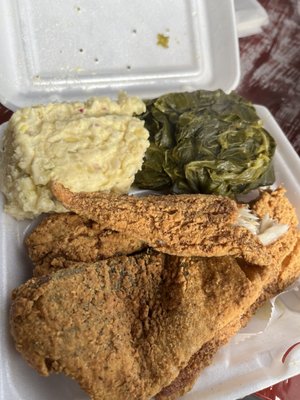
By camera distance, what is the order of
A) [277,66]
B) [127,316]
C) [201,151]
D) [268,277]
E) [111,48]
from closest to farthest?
[127,316] < [268,277] < [201,151] < [111,48] < [277,66]

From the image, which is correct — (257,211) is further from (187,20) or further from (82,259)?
(187,20)

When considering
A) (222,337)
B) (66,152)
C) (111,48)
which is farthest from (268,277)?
(111,48)

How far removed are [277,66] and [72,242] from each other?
207 centimetres

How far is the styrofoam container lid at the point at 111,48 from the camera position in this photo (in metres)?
2.18

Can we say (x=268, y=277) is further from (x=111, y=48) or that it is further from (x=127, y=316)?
(x=111, y=48)

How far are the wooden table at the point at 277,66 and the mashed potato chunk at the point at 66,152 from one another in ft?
4.56

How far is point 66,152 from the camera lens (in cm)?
176

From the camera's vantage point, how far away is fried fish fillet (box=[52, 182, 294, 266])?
5.44ft

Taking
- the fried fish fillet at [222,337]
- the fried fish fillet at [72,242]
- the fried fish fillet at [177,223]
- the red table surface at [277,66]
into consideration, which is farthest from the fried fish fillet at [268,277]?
the red table surface at [277,66]

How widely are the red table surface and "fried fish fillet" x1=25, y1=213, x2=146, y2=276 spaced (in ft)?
5.33

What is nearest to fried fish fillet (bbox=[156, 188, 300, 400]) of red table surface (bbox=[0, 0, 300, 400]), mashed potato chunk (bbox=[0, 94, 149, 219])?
mashed potato chunk (bbox=[0, 94, 149, 219])

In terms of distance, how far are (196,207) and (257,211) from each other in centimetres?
35

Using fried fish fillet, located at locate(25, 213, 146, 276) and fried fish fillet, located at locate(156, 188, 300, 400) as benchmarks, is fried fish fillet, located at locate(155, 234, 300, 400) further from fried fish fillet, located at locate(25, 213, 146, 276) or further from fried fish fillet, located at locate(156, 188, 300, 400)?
fried fish fillet, located at locate(25, 213, 146, 276)

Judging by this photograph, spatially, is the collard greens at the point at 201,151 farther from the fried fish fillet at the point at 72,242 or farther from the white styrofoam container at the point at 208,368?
the white styrofoam container at the point at 208,368
